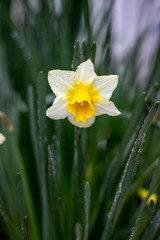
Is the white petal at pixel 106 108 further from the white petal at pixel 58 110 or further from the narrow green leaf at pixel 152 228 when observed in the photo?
the narrow green leaf at pixel 152 228

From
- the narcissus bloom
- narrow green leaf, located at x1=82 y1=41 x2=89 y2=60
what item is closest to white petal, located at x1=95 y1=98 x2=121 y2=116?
the narcissus bloom

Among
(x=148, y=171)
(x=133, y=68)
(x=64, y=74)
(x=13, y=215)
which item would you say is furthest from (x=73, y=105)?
(x=133, y=68)

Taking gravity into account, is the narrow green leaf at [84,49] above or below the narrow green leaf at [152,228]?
above

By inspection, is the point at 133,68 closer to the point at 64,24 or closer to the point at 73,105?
the point at 64,24

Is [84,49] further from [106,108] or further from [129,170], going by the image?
[129,170]

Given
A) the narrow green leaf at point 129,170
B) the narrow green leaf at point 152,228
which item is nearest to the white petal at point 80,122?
the narrow green leaf at point 129,170

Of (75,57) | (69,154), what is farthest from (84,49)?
(69,154)

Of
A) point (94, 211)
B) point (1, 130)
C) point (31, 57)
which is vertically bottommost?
point (94, 211)
